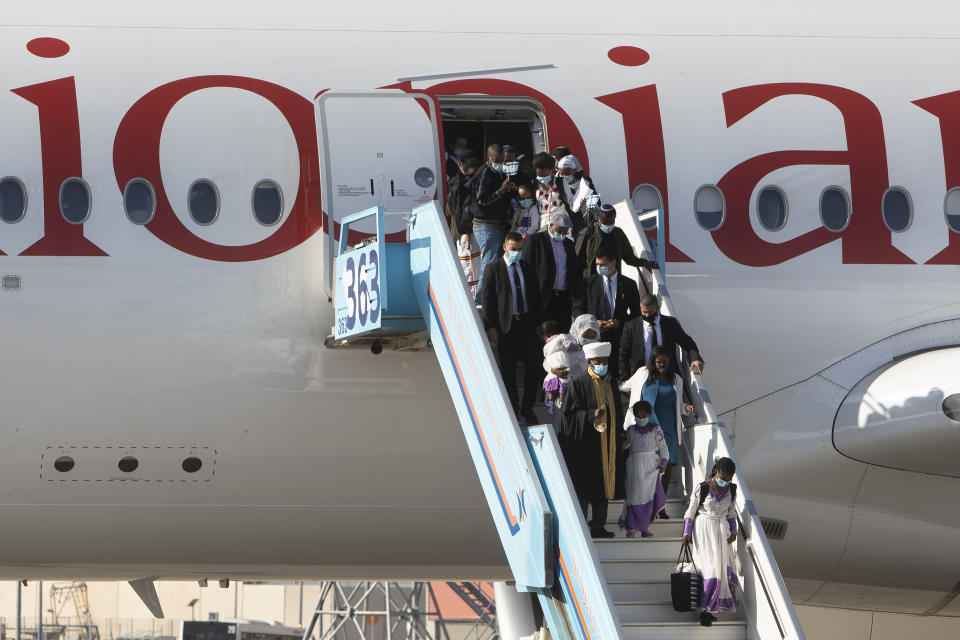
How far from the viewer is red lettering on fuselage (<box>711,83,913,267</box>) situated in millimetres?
11812

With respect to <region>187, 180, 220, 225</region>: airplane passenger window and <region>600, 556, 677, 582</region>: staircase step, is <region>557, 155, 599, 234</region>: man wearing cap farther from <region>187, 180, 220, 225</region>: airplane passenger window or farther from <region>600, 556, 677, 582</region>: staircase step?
<region>600, 556, 677, 582</region>: staircase step

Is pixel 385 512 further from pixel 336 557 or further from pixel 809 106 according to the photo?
pixel 809 106

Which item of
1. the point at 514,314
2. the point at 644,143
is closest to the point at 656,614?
the point at 514,314

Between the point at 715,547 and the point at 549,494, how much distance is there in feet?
3.81

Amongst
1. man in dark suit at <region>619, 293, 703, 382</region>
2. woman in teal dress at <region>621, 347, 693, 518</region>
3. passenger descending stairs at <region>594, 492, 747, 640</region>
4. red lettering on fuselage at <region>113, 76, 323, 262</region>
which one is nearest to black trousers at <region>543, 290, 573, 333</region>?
man in dark suit at <region>619, 293, 703, 382</region>

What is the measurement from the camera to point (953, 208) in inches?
480

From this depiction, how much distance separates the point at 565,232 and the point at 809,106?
315 centimetres

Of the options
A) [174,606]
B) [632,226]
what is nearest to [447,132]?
[632,226]

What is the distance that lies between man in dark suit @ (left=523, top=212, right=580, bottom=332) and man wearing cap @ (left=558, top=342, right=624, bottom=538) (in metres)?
1.06

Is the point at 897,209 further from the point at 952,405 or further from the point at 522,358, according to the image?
the point at 522,358

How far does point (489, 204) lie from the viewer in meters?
10.7

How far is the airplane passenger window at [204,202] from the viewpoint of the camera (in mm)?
11109

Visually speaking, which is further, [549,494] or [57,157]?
[57,157]

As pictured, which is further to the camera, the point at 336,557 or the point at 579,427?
the point at 336,557
